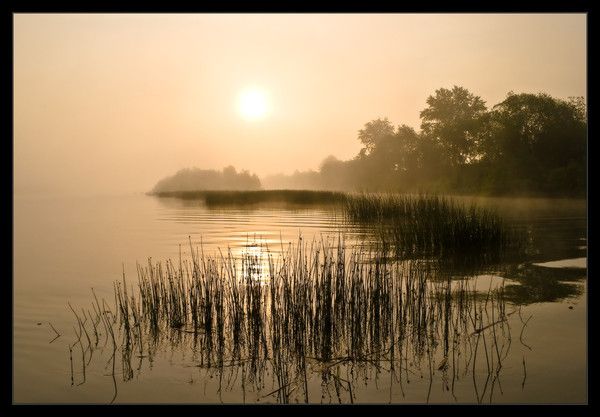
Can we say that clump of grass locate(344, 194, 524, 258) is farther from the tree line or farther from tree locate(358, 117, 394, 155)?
tree locate(358, 117, 394, 155)

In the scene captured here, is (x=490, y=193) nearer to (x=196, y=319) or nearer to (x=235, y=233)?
(x=235, y=233)

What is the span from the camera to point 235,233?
1312cm

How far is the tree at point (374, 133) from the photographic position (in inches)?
1283

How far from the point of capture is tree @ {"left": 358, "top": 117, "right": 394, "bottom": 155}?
3259 centimetres

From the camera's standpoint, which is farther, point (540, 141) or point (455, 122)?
point (455, 122)

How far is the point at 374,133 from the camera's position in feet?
109

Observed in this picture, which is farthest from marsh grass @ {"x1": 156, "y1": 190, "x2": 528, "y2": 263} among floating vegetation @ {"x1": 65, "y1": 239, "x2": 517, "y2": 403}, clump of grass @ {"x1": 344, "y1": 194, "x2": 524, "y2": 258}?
floating vegetation @ {"x1": 65, "y1": 239, "x2": 517, "y2": 403}

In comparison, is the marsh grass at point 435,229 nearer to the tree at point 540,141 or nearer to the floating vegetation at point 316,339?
the floating vegetation at point 316,339

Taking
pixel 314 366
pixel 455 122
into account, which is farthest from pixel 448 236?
pixel 455 122

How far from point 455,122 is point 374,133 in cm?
477

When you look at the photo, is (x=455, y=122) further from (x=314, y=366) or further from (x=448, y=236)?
(x=314, y=366)

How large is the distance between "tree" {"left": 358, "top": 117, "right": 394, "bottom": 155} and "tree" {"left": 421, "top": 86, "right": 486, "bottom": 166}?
7.06 ft
